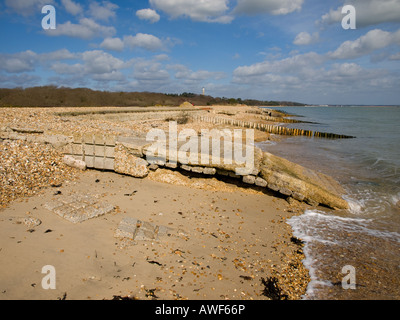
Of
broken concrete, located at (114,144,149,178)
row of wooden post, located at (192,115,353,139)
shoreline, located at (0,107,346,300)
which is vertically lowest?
shoreline, located at (0,107,346,300)

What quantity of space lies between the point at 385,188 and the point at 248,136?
11738 mm

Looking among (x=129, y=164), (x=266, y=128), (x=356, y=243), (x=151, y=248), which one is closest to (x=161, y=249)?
(x=151, y=248)

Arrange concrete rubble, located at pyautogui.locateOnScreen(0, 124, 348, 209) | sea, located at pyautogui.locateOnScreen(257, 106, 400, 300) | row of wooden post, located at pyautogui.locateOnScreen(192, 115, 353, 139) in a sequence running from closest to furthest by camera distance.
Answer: sea, located at pyautogui.locateOnScreen(257, 106, 400, 300)
concrete rubble, located at pyautogui.locateOnScreen(0, 124, 348, 209)
row of wooden post, located at pyautogui.locateOnScreen(192, 115, 353, 139)

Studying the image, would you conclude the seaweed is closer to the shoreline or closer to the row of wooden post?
the shoreline

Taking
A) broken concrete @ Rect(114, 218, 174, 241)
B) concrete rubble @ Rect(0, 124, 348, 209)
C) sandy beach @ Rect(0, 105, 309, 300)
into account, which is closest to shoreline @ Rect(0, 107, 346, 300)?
sandy beach @ Rect(0, 105, 309, 300)

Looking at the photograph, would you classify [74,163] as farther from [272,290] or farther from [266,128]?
[266,128]

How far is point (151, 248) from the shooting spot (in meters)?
3.99

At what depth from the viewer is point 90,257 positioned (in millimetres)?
3570

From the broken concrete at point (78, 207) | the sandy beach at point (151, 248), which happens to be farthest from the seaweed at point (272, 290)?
the broken concrete at point (78, 207)

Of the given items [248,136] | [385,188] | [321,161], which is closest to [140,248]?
[385,188]

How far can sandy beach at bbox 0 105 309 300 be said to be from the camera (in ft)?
10.2

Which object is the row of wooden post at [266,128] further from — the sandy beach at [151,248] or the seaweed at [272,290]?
the seaweed at [272,290]

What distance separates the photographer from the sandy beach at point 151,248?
10.2 ft
